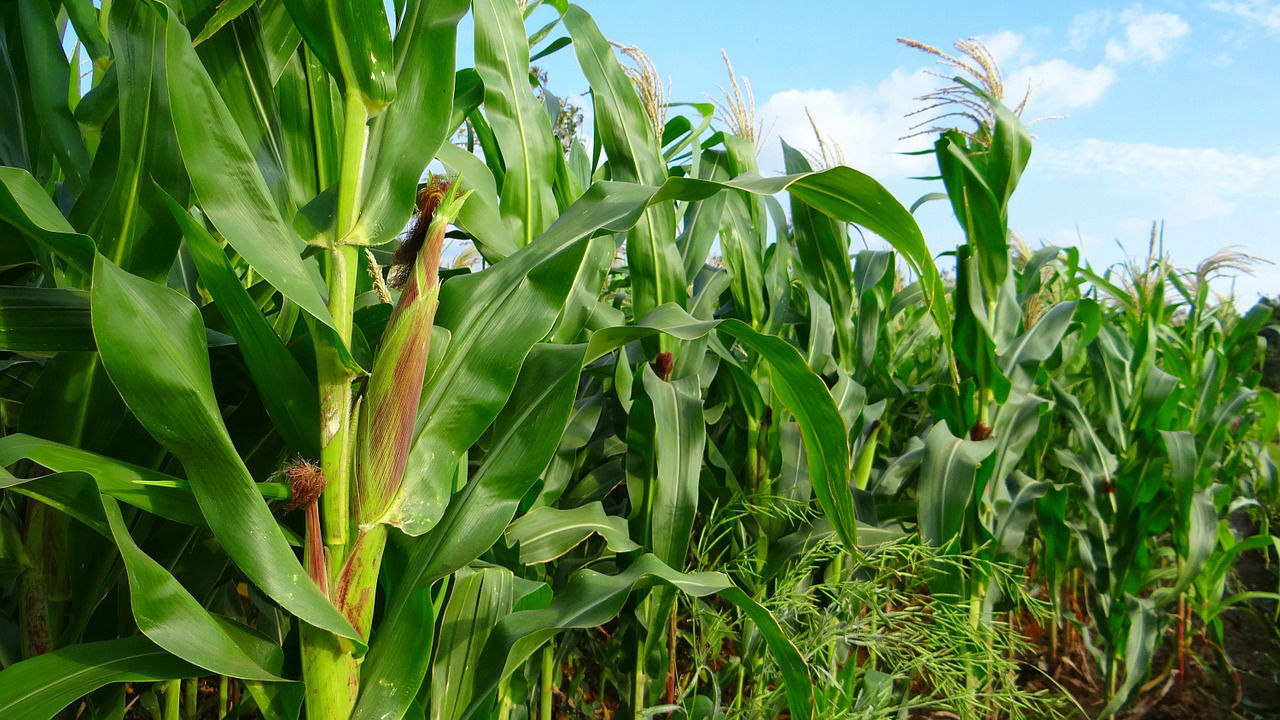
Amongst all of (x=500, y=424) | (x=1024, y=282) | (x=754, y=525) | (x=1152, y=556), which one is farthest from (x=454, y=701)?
(x=1152, y=556)

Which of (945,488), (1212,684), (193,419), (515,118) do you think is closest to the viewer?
(193,419)

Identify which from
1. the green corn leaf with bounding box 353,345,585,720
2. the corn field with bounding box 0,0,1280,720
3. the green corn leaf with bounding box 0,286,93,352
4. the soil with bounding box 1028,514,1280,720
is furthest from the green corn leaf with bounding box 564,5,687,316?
the soil with bounding box 1028,514,1280,720

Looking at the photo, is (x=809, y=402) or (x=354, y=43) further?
(x=809, y=402)

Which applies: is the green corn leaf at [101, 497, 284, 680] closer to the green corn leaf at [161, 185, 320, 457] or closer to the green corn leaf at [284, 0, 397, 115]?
the green corn leaf at [161, 185, 320, 457]

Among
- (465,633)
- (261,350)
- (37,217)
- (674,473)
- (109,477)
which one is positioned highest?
(37,217)

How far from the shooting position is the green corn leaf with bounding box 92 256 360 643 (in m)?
0.58

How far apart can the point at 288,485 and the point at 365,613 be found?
0.49 feet

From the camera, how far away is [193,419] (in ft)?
1.99

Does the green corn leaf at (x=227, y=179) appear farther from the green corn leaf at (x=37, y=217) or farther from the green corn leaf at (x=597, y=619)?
the green corn leaf at (x=597, y=619)

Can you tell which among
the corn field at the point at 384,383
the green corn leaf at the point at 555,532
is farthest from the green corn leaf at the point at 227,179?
the green corn leaf at the point at 555,532

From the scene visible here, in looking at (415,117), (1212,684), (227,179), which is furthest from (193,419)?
(1212,684)

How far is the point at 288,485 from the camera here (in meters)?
0.67

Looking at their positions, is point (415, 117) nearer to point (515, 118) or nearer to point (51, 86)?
point (515, 118)

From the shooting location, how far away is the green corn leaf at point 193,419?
0.58 m
